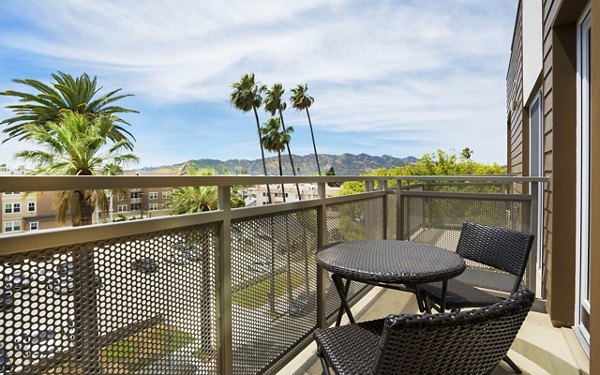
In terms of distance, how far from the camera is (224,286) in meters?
1.61

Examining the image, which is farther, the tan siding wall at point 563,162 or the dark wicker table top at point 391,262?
the tan siding wall at point 563,162

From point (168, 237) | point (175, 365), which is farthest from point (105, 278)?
point (175, 365)

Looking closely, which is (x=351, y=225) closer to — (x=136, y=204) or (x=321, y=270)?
(x=321, y=270)

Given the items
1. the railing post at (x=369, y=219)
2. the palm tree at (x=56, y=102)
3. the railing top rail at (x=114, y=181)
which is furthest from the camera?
the palm tree at (x=56, y=102)

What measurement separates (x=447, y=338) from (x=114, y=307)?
1.03 metres

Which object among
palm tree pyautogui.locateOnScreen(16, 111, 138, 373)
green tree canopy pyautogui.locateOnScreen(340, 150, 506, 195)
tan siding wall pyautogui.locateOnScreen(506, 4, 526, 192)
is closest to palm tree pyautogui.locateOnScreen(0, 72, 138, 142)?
palm tree pyautogui.locateOnScreen(16, 111, 138, 373)

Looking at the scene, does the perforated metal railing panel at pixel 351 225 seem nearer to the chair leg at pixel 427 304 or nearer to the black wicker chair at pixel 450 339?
the chair leg at pixel 427 304

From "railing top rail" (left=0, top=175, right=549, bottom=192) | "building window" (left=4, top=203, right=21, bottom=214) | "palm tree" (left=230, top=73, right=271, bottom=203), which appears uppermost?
"palm tree" (left=230, top=73, right=271, bottom=203)

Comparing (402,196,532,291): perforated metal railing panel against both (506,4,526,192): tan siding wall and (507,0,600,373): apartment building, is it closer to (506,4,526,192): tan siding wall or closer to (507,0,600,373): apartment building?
(507,0,600,373): apartment building

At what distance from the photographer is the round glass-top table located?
160 cm

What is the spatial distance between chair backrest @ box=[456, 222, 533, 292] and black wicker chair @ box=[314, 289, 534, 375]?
131 centimetres

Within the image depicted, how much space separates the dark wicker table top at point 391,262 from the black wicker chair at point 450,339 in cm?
63

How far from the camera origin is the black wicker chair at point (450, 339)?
0.81 meters

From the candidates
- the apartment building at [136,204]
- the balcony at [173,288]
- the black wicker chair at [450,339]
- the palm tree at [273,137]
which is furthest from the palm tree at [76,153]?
the palm tree at [273,137]
